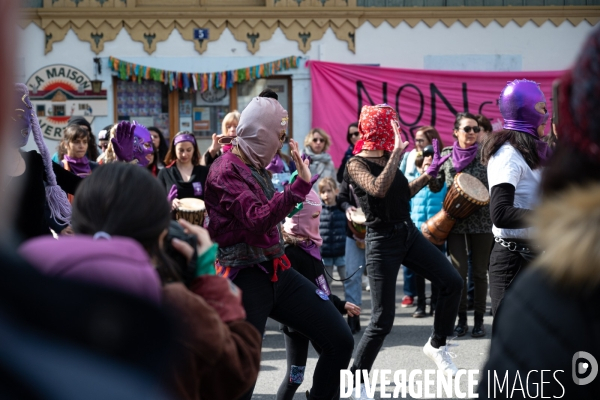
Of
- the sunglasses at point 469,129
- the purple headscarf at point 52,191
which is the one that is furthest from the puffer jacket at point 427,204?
the purple headscarf at point 52,191

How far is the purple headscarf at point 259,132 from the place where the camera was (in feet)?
13.9

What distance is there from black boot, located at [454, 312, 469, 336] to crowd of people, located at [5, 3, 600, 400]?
0.01m

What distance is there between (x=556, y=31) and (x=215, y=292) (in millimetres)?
13590

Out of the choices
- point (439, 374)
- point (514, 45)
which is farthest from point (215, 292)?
point (514, 45)

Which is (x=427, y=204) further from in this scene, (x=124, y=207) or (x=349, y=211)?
(x=124, y=207)

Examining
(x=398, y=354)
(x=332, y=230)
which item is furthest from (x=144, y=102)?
(x=398, y=354)

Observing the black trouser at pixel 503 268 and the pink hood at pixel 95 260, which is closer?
the pink hood at pixel 95 260

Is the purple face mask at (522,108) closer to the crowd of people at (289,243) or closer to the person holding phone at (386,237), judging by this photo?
the crowd of people at (289,243)

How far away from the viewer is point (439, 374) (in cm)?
596

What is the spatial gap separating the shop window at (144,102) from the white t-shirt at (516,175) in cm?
1017

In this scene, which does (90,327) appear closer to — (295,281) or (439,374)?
(295,281)

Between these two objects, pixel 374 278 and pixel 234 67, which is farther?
pixel 234 67

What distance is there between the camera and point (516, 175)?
4.39 m

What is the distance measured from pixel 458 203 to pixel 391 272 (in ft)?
7.04
